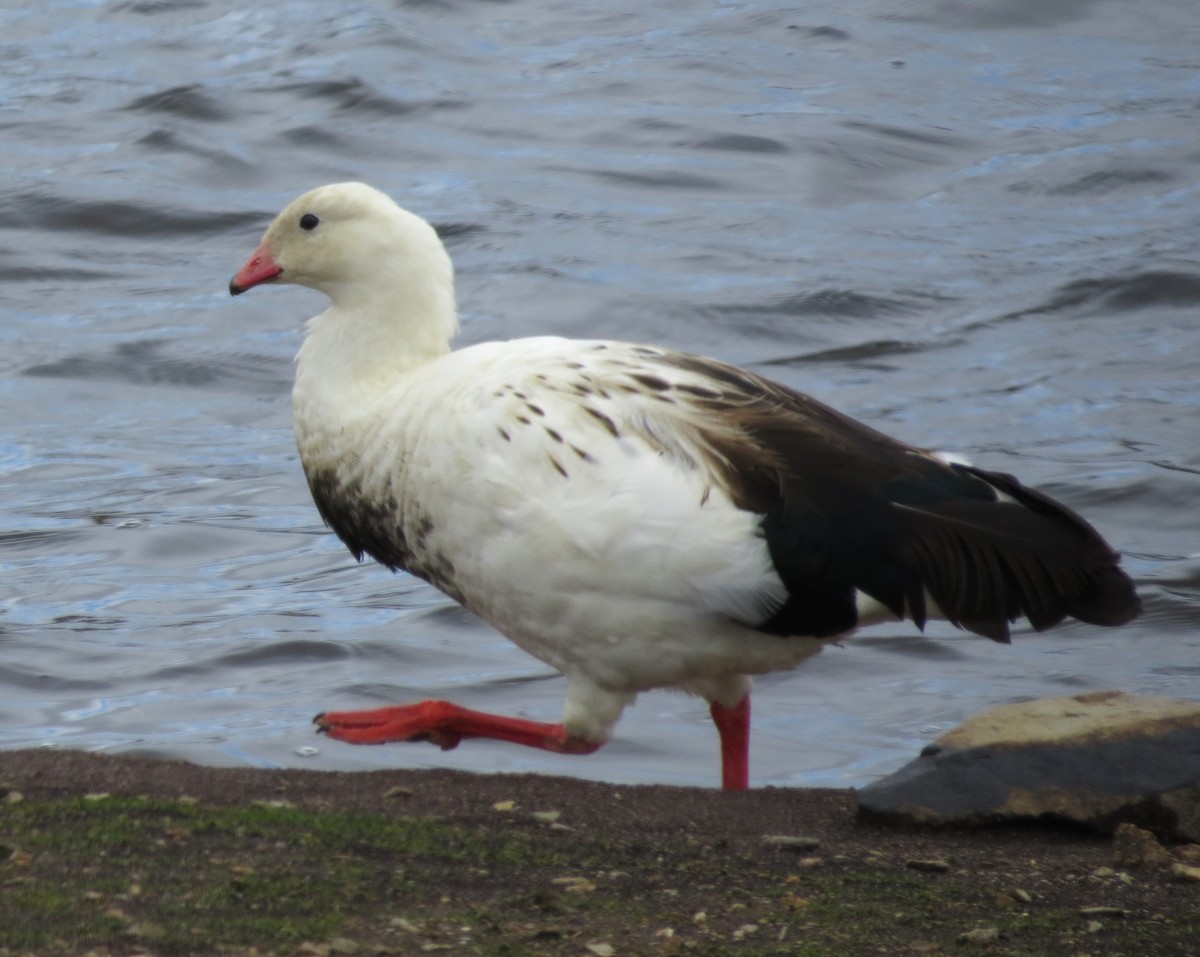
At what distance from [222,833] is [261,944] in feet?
2.62

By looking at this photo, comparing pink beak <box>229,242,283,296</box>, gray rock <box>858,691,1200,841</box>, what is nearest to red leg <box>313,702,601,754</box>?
gray rock <box>858,691,1200,841</box>

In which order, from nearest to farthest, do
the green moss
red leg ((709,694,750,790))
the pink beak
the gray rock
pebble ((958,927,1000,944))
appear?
the green moss < pebble ((958,927,1000,944)) < the gray rock < red leg ((709,694,750,790)) < the pink beak

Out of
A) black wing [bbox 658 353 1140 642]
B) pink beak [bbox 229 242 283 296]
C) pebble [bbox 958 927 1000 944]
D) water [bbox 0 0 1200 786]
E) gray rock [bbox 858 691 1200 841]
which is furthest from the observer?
water [bbox 0 0 1200 786]

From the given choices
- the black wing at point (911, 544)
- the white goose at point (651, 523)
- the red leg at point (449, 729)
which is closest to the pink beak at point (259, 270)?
the white goose at point (651, 523)

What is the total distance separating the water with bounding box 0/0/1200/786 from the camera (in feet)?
29.4

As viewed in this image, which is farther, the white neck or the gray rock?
the white neck

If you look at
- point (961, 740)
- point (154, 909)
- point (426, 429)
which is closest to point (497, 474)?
point (426, 429)

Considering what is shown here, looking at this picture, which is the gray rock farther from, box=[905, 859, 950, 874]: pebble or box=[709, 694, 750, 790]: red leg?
box=[709, 694, 750, 790]: red leg

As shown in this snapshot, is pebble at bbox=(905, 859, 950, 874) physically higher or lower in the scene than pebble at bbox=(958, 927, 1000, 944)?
lower

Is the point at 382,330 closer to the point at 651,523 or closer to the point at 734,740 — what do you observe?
the point at 651,523

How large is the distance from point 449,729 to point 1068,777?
2.08 metres

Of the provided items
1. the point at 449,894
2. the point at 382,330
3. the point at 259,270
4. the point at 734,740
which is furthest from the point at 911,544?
the point at 259,270

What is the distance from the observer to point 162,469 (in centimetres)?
1145

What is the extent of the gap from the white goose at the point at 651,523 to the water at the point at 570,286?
152 cm
